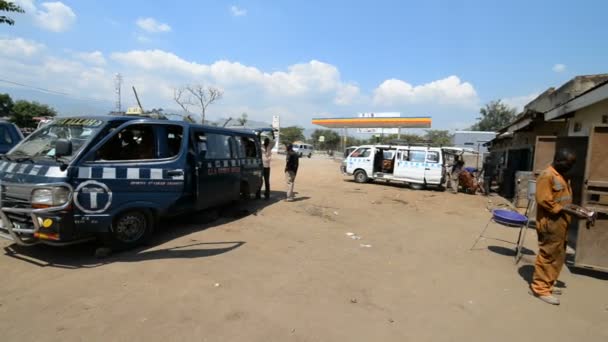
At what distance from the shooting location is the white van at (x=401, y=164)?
13164 mm

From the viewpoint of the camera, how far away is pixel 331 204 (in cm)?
909

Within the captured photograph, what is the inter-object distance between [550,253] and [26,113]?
5271cm

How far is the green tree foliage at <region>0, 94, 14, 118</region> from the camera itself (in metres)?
38.5

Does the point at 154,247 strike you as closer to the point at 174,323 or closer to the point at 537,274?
the point at 174,323

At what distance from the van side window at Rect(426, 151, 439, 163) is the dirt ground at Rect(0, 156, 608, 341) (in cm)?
760

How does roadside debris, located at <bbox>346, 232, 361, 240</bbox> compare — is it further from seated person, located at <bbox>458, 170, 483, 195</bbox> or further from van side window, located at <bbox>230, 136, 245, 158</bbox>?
seated person, located at <bbox>458, 170, 483, 195</bbox>

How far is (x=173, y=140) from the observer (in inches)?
205

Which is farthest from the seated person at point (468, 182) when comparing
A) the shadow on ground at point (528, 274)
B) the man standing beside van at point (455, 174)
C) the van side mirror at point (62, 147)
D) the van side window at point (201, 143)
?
the van side mirror at point (62, 147)

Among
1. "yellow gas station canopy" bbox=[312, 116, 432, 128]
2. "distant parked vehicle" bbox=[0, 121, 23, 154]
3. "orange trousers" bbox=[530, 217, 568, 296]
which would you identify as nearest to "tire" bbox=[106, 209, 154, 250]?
"orange trousers" bbox=[530, 217, 568, 296]

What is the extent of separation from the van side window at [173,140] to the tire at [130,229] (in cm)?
101

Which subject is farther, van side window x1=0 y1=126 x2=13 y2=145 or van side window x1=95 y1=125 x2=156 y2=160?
van side window x1=0 y1=126 x2=13 y2=145

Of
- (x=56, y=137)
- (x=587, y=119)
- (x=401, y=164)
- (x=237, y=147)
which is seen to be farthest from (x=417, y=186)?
(x=56, y=137)

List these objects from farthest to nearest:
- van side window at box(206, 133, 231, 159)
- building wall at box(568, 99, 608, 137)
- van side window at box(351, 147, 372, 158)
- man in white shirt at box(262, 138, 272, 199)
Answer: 1. van side window at box(351, 147, 372, 158)
2. man in white shirt at box(262, 138, 272, 199)
3. building wall at box(568, 99, 608, 137)
4. van side window at box(206, 133, 231, 159)

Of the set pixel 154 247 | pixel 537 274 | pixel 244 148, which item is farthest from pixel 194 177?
pixel 537 274
